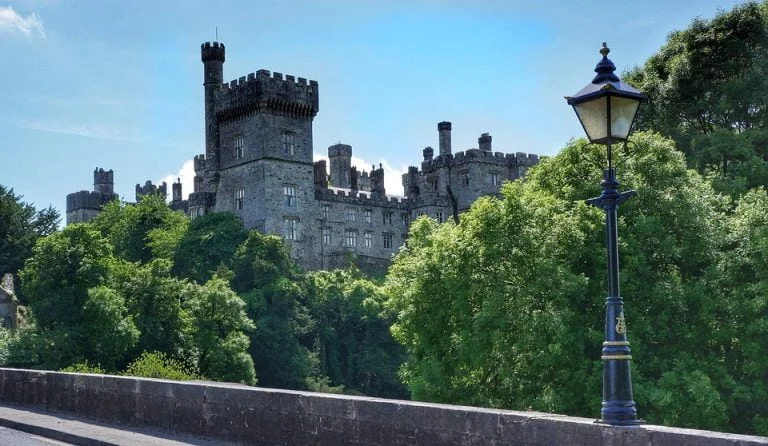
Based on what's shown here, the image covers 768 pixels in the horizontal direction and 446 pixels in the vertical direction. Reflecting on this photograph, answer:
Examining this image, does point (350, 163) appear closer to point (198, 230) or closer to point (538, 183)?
point (198, 230)

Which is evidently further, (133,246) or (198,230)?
(133,246)

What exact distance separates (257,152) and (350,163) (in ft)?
78.2

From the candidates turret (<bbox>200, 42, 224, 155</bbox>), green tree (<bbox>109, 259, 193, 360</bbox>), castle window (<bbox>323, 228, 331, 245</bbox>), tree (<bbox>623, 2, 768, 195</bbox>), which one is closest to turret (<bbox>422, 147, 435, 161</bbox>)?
castle window (<bbox>323, 228, 331, 245</bbox>)

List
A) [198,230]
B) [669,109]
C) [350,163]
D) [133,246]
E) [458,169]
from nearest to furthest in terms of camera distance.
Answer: [669,109]
[198,230]
[133,246]
[458,169]
[350,163]

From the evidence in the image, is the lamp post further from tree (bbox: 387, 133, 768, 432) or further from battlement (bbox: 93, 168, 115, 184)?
battlement (bbox: 93, 168, 115, 184)

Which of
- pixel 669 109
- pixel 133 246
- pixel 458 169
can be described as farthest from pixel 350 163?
pixel 669 109

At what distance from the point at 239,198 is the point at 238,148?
404 cm

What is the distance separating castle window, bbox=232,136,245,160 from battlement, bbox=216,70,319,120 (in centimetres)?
189

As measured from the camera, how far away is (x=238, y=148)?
80812 millimetres

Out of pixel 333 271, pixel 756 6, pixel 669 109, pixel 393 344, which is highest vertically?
pixel 756 6

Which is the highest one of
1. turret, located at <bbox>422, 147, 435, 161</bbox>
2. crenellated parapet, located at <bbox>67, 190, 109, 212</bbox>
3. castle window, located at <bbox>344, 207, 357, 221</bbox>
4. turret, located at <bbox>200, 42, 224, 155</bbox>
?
turret, located at <bbox>200, 42, 224, 155</bbox>

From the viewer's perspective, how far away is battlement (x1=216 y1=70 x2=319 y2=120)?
79.0 metres

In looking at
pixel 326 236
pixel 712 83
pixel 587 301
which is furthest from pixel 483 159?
pixel 587 301

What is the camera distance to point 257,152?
259ft
